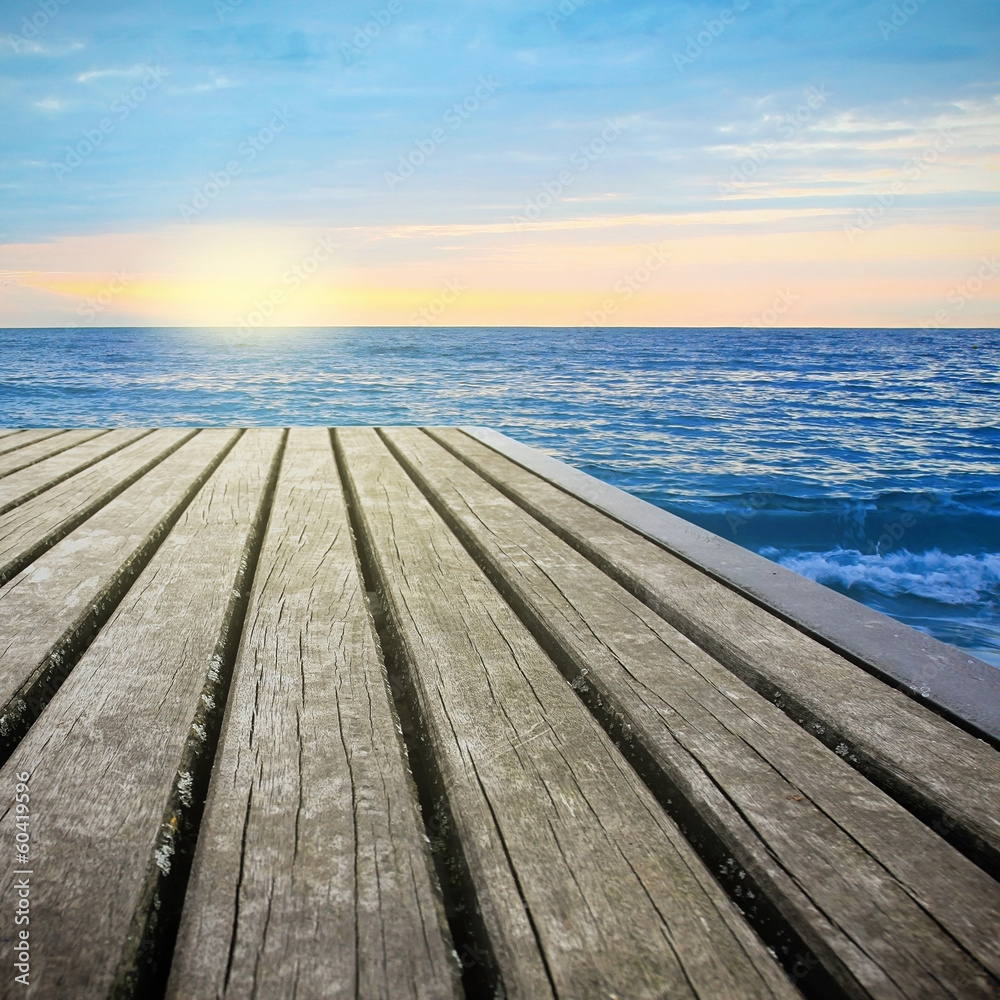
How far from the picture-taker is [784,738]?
1108mm

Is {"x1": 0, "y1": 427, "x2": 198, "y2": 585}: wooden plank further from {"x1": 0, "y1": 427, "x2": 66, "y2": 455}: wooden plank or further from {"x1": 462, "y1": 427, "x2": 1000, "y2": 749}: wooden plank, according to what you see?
{"x1": 462, "y1": 427, "x2": 1000, "y2": 749}: wooden plank

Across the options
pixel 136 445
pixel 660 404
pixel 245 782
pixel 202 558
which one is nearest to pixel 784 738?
pixel 245 782

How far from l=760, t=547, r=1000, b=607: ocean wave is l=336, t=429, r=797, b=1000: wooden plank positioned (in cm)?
515

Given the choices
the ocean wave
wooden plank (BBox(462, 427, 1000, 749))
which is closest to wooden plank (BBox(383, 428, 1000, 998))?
wooden plank (BBox(462, 427, 1000, 749))

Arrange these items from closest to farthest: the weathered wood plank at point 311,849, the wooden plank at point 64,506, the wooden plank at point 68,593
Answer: the weathered wood plank at point 311,849 < the wooden plank at point 68,593 < the wooden plank at point 64,506

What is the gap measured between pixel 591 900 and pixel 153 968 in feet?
1.46

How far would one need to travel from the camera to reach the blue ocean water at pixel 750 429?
7.21 meters

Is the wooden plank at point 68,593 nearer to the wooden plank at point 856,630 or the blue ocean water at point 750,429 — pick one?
the wooden plank at point 856,630

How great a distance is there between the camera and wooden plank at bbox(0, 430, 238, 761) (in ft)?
3.96

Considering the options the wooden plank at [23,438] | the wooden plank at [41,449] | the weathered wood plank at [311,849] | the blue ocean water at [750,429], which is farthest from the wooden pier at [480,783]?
the blue ocean water at [750,429]

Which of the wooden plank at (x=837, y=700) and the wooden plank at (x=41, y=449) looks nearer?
the wooden plank at (x=837, y=700)

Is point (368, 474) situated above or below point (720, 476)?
above

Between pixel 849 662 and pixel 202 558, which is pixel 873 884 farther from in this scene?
pixel 202 558

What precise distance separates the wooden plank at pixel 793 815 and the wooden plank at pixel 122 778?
2.08 feet
